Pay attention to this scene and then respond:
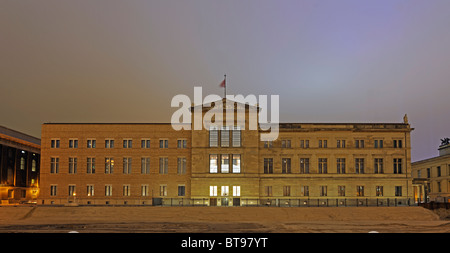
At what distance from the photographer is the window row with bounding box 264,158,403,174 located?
63188mm

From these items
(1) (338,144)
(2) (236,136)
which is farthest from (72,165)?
(1) (338,144)

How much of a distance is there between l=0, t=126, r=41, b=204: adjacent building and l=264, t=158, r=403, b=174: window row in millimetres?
41969

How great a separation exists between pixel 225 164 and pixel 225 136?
4.01 metres

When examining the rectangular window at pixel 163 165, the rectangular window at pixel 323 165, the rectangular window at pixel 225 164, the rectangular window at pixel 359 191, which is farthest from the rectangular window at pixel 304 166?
the rectangular window at pixel 163 165

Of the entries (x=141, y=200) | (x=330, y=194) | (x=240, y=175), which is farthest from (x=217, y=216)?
(x=330, y=194)

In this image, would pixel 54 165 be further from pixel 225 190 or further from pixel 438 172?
pixel 438 172

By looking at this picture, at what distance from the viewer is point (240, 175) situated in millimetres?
60625

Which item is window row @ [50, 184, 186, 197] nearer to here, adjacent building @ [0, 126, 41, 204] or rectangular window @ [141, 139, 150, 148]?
rectangular window @ [141, 139, 150, 148]

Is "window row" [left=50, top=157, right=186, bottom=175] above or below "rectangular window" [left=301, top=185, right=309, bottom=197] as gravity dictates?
above

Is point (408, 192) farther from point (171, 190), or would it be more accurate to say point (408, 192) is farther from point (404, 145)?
point (171, 190)

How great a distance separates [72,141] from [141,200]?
13.8 meters

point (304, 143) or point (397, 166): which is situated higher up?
point (304, 143)

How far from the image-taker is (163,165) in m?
63.0

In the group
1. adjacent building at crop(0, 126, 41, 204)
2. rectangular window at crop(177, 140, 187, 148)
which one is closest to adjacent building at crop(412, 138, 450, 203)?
rectangular window at crop(177, 140, 187, 148)
